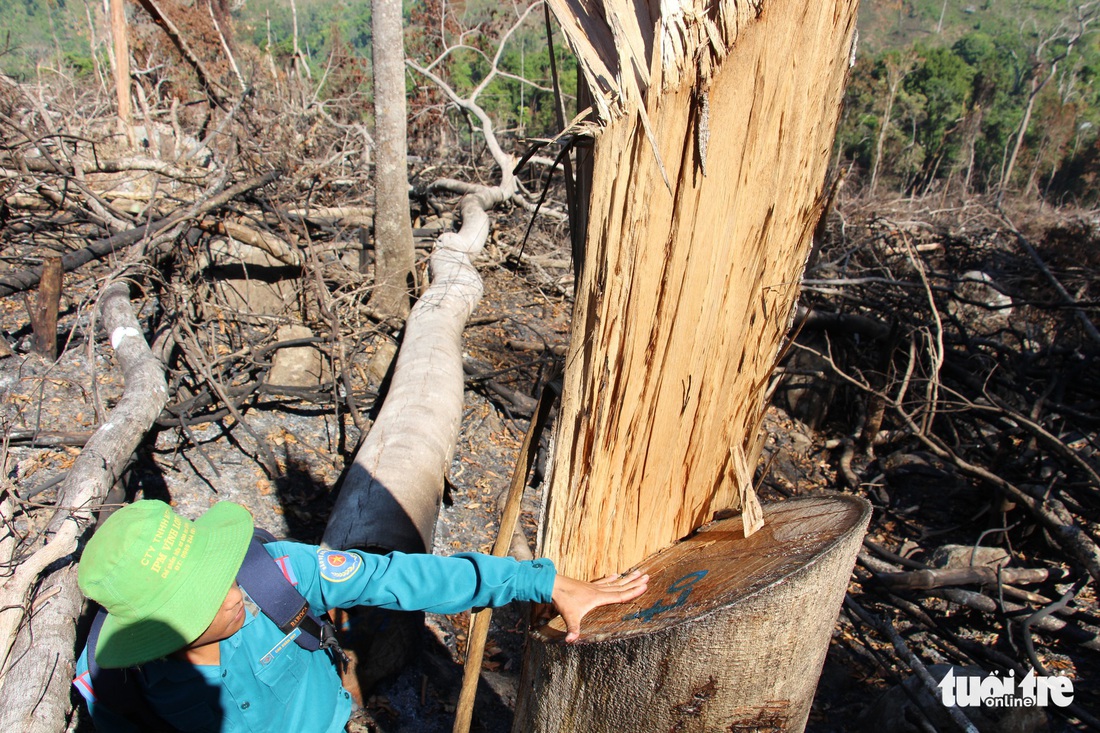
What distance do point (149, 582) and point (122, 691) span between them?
31 cm

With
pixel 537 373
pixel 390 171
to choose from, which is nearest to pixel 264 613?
pixel 537 373

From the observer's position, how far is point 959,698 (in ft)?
8.98

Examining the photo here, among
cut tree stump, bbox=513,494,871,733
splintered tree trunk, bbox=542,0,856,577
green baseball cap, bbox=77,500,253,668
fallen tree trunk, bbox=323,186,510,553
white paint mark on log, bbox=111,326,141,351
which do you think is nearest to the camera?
cut tree stump, bbox=513,494,871,733

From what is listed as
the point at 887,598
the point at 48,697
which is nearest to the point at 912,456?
the point at 887,598

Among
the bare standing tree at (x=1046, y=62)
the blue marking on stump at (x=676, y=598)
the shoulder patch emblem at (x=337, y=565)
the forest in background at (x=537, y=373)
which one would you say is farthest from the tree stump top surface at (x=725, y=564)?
the bare standing tree at (x=1046, y=62)

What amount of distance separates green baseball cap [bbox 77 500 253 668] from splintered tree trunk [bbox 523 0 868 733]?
2.37 feet

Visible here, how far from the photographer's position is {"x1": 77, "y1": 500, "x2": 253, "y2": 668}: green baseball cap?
1.29 m

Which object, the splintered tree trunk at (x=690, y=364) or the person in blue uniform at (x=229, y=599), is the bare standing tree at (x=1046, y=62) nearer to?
the splintered tree trunk at (x=690, y=364)

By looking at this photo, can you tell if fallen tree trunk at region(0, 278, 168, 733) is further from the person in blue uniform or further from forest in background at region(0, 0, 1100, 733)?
the person in blue uniform

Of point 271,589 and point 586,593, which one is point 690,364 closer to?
point 586,593

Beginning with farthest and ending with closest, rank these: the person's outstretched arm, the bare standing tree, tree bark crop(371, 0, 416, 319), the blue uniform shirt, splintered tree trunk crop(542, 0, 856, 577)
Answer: the bare standing tree → tree bark crop(371, 0, 416, 319) → the blue uniform shirt → the person's outstretched arm → splintered tree trunk crop(542, 0, 856, 577)

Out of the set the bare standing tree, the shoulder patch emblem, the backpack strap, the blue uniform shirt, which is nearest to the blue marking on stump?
the blue uniform shirt

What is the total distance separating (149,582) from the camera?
4.26 feet

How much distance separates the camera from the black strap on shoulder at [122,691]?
1.38 m
